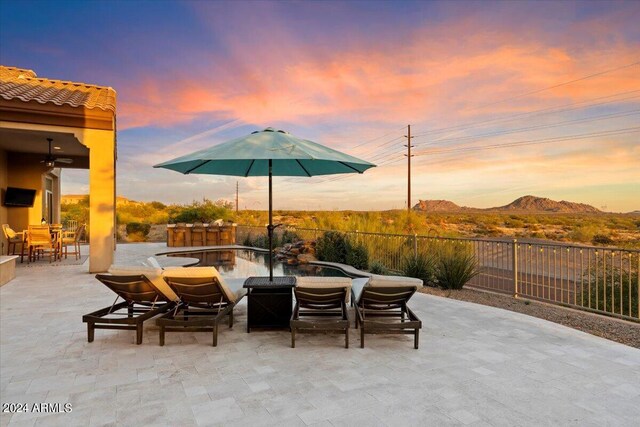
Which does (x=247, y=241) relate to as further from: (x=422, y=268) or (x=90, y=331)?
(x=90, y=331)

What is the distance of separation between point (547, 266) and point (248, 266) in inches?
286

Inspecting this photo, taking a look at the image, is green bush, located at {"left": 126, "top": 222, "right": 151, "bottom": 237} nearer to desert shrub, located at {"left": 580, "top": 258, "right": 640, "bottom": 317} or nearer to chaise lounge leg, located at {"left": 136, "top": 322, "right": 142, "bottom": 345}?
chaise lounge leg, located at {"left": 136, "top": 322, "right": 142, "bottom": 345}

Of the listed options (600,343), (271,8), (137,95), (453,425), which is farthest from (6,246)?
(600,343)

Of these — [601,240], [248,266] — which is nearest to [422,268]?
[248,266]

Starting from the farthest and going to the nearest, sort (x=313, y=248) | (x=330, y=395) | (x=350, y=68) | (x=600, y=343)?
1. (x=313, y=248)
2. (x=350, y=68)
3. (x=600, y=343)
4. (x=330, y=395)

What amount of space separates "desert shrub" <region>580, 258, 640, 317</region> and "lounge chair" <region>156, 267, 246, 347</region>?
5.53 m

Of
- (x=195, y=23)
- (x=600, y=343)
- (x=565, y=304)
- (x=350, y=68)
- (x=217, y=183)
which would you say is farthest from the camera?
(x=217, y=183)

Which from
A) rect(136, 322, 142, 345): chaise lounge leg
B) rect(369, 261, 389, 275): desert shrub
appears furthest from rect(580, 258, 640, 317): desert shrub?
rect(136, 322, 142, 345): chaise lounge leg

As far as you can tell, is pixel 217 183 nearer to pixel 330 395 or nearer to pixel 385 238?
pixel 385 238

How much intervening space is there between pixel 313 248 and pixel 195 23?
7215 millimetres

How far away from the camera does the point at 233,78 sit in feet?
36.6

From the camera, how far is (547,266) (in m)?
6.76

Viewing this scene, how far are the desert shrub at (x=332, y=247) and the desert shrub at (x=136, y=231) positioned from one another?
12697 mm

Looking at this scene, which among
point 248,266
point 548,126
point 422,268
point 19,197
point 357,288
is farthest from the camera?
point 548,126
